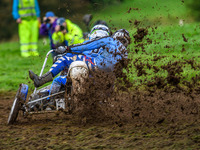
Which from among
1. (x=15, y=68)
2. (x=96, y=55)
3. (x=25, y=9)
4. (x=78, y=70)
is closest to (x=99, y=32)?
(x=96, y=55)

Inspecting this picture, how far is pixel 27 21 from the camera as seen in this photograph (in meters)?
15.4

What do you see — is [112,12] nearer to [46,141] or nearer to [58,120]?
[58,120]

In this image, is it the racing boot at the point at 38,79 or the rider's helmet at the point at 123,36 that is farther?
the rider's helmet at the point at 123,36

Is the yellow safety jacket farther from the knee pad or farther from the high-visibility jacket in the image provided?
the knee pad

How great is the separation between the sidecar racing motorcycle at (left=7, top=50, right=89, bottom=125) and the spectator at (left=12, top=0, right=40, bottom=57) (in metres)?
8.69

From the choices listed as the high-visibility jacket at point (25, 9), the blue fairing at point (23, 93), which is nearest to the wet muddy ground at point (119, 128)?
the blue fairing at point (23, 93)

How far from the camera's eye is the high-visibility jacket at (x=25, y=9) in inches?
590

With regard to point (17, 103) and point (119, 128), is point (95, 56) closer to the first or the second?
point (119, 128)

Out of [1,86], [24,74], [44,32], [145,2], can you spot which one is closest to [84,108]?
[145,2]

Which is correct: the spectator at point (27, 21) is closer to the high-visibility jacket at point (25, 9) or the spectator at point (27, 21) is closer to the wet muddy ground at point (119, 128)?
the high-visibility jacket at point (25, 9)

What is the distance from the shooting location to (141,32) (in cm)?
691

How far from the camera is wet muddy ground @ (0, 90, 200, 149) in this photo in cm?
507

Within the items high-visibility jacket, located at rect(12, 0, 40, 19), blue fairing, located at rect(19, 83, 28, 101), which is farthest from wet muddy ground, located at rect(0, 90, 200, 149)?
high-visibility jacket, located at rect(12, 0, 40, 19)

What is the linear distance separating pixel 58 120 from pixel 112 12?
2.19 metres
